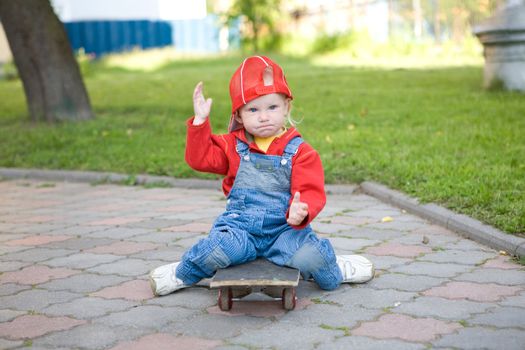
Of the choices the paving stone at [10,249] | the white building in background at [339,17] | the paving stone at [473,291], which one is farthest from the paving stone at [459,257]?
the white building in background at [339,17]

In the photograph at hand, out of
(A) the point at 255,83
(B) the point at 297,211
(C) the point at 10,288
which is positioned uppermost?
(A) the point at 255,83

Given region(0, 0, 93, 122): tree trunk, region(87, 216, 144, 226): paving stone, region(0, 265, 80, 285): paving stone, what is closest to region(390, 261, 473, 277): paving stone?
region(0, 265, 80, 285): paving stone

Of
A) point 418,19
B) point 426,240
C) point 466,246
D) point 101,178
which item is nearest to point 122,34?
point 418,19

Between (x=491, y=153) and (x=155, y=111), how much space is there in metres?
4.96

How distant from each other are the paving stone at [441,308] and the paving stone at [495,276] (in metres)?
0.36

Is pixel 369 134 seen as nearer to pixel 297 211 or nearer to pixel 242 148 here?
pixel 242 148

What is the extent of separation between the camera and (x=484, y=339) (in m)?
2.95

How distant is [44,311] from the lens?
→ 346 cm

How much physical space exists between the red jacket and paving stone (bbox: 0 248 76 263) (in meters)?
1.29

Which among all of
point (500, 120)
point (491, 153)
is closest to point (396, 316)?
point (491, 153)

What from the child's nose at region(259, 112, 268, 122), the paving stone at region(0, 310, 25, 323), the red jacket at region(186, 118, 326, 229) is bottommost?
the paving stone at region(0, 310, 25, 323)

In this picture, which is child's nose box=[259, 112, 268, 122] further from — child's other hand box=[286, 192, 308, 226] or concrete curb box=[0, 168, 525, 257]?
concrete curb box=[0, 168, 525, 257]

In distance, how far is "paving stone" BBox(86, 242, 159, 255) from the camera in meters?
4.51

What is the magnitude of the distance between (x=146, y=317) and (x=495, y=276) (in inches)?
65.3
